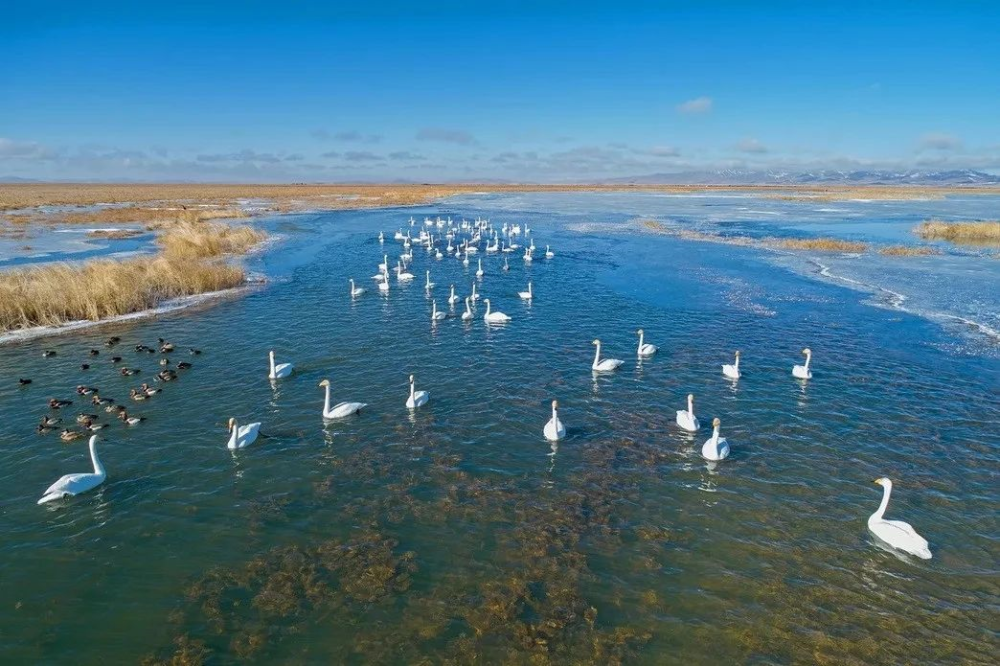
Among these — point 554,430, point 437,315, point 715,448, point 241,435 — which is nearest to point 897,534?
point 715,448

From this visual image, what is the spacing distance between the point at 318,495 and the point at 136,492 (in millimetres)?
3785

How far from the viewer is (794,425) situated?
14891mm

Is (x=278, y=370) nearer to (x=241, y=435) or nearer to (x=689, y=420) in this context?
(x=241, y=435)

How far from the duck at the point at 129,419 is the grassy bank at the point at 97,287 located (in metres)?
11.1

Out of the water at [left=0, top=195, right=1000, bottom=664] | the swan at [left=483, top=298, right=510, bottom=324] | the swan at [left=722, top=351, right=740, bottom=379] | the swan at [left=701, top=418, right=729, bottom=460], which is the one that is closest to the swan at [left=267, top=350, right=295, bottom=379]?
the water at [left=0, top=195, right=1000, bottom=664]

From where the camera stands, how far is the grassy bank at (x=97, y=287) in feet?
73.4

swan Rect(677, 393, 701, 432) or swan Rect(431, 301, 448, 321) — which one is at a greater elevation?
swan Rect(431, 301, 448, 321)

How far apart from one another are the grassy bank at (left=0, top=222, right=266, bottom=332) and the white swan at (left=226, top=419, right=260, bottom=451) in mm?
14554

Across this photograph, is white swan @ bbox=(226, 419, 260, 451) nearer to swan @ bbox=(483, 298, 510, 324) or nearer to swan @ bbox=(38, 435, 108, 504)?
swan @ bbox=(38, 435, 108, 504)

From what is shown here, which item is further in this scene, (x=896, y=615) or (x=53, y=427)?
(x=53, y=427)

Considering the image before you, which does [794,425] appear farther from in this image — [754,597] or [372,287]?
[372,287]

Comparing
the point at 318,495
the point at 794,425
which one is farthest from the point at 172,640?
the point at 794,425

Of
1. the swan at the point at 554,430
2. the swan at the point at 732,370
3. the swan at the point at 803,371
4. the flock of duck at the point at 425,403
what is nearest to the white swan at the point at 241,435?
the flock of duck at the point at 425,403

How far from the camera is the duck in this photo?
14.6 meters
